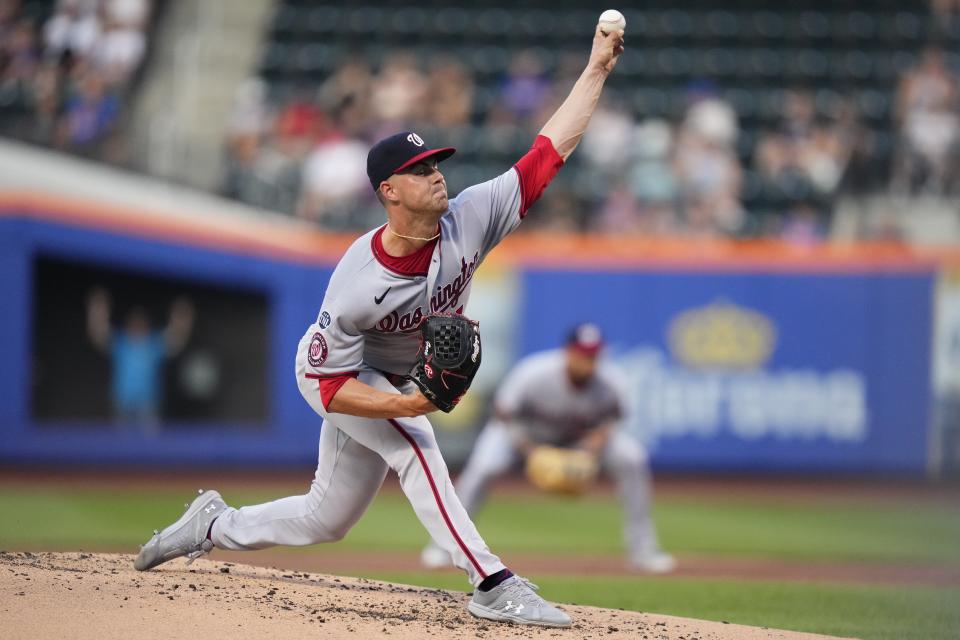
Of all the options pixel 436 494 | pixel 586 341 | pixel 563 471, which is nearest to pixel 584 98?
pixel 436 494

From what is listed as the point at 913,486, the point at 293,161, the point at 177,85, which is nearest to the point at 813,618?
the point at 913,486

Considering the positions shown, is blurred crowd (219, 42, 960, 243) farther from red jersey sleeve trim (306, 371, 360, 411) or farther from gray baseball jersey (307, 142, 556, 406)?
red jersey sleeve trim (306, 371, 360, 411)

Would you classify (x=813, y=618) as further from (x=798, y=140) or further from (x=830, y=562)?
(x=798, y=140)

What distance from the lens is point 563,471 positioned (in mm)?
7852

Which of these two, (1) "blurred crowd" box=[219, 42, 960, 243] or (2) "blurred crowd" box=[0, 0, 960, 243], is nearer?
(2) "blurred crowd" box=[0, 0, 960, 243]

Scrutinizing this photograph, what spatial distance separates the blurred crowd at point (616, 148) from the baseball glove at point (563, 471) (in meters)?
6.23

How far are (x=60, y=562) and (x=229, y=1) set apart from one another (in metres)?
13.1

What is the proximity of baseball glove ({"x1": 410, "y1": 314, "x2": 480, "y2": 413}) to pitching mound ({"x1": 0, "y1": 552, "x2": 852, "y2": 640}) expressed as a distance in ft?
2.77

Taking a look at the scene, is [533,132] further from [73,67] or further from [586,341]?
[586,341]

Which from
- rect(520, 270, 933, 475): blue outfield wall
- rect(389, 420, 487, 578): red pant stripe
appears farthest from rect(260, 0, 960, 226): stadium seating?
rect(389, 420, 487, 578): red pant stripe

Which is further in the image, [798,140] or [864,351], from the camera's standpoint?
[798,140]

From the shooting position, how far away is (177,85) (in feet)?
47.5

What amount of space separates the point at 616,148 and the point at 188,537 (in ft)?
33.3

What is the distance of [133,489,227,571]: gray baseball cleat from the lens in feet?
17.9
